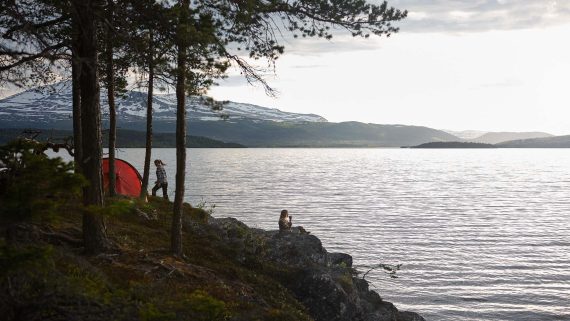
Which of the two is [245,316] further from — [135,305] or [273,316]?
[135,305]

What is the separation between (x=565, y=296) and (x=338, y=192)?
4724 centimetres

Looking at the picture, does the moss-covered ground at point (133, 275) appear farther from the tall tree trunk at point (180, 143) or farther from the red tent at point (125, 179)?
the red tent at point (125, 179)

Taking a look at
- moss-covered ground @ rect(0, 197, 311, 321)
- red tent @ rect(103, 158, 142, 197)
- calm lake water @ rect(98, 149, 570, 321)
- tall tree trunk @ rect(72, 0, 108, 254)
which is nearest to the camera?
moss-covered ground @ rect(0, 197, 311, 321)

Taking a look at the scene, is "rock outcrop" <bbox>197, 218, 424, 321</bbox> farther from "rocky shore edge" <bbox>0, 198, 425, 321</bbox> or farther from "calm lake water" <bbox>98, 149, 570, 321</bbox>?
"calm lake water" <bbox>98, 149, 570, 321</bbox>

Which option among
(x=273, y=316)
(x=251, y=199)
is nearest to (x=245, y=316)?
(x=273, y=316)

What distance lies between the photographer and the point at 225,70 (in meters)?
13.5

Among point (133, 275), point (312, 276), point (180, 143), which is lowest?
point (312, 276)

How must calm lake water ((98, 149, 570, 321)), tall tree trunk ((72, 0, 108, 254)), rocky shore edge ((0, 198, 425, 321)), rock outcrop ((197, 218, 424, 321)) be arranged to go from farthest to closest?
calm lake water ((98, 149, 570, 321)) → rock outcrop ((197, 218, 424, 321)) → tall tree trunk ((72, 0, 108, 254)) → rocky shore edge ((0, 198, 425, 321))

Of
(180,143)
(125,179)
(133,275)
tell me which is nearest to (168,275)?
(133,275)

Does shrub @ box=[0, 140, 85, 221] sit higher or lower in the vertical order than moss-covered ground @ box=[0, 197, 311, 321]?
higher

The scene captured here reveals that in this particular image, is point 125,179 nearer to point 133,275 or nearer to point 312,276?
point 312,276

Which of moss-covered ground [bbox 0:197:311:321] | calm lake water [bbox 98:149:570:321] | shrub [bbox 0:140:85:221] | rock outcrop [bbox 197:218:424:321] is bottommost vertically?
calm lake water [bbox 98:149:570:321]

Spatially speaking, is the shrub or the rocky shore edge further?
the rocky shore edge

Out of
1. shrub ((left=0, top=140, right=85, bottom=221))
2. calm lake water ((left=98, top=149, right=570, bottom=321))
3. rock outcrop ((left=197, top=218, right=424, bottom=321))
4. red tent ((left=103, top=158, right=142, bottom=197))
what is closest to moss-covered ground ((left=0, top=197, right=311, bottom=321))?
shrub ((left=0, top=140, right=85, bottom=221))
